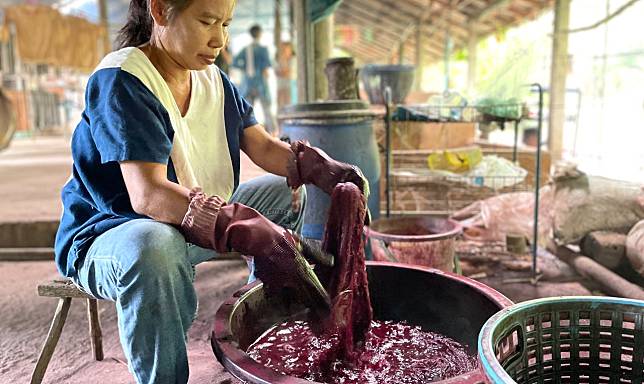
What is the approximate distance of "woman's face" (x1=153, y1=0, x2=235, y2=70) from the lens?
54.2 inches

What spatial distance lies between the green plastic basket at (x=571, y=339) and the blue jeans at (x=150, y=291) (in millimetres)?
771

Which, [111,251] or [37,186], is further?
[37,186]

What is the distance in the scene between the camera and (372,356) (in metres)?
1.56

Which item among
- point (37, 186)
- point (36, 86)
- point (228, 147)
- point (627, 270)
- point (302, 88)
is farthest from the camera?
point (36, 86)

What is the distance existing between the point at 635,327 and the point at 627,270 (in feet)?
6.47

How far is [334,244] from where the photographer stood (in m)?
1.47

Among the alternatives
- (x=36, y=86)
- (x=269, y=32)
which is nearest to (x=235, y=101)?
(x=36, y=86)

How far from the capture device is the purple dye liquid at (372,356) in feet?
4.70

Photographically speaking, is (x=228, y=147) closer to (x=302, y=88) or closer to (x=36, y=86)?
(x=302, y=88)

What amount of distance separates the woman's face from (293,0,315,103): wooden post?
255 cm

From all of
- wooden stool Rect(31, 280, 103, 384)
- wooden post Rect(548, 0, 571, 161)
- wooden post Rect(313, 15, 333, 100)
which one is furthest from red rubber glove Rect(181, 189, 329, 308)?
wooden post Rect(548, 0, 571, 161)

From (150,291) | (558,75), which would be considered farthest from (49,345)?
Result: (558,75)

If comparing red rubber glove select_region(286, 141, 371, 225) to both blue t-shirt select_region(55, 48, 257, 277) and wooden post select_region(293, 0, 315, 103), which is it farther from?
wooden post select_region(293, 0, 315, 103)

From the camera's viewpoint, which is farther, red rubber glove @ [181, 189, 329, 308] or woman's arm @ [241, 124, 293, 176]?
woman's arm @ [241, 124, 293, 176]
